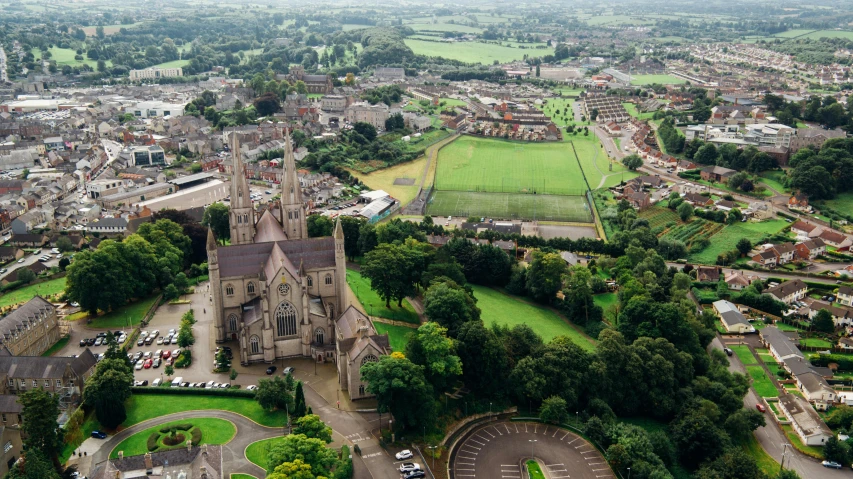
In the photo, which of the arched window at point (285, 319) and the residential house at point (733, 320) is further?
the residential house at point (733, 320)

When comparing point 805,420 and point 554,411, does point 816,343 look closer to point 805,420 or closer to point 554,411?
point 805,420

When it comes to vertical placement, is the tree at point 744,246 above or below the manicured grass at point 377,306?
below

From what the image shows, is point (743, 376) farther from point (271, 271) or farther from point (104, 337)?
point (104, 337)

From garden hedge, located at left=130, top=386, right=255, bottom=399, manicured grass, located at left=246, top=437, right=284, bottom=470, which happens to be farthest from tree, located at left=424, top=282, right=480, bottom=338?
manicured grass, located at left=246, top=437, right=284, bottom=470

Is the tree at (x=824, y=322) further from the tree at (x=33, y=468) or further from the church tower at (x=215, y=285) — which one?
the tree at (x=33, y=468)

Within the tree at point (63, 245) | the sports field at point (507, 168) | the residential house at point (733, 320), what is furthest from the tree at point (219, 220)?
the residential house at point (733, 320)

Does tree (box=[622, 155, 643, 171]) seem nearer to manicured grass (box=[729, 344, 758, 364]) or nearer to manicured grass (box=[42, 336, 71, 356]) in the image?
manicured grass (box=[729, 344, 758, 364])
